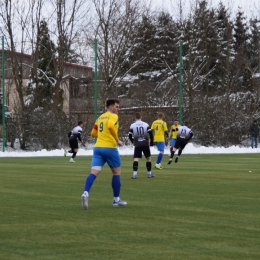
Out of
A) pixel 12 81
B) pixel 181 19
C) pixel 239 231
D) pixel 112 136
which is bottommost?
pixel 239 231

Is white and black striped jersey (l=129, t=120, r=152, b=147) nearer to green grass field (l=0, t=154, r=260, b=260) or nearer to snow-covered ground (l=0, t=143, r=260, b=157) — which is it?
green grass field (l=0, t=154, r=260, b=260)

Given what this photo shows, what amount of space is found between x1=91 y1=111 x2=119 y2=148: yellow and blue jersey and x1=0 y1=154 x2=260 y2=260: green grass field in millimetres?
1164

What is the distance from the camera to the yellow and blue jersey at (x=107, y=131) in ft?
44.5

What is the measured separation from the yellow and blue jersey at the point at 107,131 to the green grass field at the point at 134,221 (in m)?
1.16

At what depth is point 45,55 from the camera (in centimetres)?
5188

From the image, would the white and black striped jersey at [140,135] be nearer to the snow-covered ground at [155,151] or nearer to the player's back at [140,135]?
the player's back at [140,135]

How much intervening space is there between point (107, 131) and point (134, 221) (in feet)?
8.34

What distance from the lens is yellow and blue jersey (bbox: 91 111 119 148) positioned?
13.6 m

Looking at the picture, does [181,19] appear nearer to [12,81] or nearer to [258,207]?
[12,81]

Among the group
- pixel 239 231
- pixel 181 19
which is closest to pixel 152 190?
pixel 239 231

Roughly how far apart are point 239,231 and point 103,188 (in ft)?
25.9

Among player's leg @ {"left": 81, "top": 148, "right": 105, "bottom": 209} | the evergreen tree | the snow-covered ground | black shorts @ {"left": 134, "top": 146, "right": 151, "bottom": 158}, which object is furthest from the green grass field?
the evergreen tree

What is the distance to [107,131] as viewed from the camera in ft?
44.8

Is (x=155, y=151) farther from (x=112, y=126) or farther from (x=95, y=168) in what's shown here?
(x=95, y=168)
